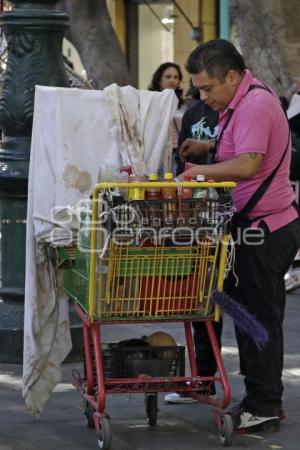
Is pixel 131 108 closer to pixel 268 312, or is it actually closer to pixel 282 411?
pixel 268 312

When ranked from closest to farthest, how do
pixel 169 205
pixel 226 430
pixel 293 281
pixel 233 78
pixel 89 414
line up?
1. pixel 169 205
2. pixel 226 430
3. pixel 233 78
4. pixel 89 414
5. pixel 293 281

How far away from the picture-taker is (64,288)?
5.96 meters

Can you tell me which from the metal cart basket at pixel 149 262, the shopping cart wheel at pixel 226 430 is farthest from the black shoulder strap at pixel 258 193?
the shopping cart wheel at pixel 226 430

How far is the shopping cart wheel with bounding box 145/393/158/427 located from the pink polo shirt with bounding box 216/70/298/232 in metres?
1.01

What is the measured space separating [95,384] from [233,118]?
1438 mm

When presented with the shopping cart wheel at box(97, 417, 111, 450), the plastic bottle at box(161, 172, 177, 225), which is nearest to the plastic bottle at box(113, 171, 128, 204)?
the plastic bottle at box(161, 172, 177, 225)

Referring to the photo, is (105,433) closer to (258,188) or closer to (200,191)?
(200,191)

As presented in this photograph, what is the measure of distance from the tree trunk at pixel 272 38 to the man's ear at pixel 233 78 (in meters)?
6.67

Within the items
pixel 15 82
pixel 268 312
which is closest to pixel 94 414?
pixel 268 312

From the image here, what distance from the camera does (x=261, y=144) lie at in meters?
5.48

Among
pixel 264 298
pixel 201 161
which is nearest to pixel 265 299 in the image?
pixel 264 298

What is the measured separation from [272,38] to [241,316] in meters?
7.56

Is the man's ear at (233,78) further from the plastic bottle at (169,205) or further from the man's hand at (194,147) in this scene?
the plastic bottle at (169,205)

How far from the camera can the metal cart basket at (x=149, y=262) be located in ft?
17.1
